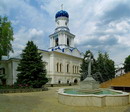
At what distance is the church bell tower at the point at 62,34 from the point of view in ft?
132

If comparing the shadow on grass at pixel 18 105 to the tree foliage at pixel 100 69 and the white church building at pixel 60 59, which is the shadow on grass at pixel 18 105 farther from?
the white church building at pixel 60 59

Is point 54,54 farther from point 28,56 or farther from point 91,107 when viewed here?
point 91,107

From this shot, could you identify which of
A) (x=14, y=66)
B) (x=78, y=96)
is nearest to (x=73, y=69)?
(x=14, y=66)

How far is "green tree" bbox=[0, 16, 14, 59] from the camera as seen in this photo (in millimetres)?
20837

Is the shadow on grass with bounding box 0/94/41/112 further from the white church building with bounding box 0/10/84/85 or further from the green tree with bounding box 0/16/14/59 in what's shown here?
the white church building with bounding box 0/10/84/85

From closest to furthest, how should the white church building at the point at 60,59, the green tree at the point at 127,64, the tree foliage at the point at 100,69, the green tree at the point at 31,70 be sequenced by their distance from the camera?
the green tree at the point at 31,70 < the tree foliage at the point at 100,69 < the white church building at the point at 60,59 < the green tree at the point at 127,64

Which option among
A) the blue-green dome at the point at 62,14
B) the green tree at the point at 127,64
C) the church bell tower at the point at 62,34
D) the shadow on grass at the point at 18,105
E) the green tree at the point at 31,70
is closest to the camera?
the shadow on grass at the point at 18,105

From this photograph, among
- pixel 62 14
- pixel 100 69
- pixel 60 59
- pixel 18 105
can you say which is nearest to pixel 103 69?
pixel 100 69

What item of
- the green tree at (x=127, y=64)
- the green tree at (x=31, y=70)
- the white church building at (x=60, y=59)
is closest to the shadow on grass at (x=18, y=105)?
the green tree at (x=31, y=70)

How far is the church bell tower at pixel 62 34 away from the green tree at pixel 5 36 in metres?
19.7

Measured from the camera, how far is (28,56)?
70.4 feet

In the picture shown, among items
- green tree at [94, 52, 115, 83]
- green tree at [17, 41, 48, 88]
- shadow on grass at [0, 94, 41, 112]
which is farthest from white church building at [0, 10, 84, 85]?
shadow on grass at [0, 94, 41, 112]

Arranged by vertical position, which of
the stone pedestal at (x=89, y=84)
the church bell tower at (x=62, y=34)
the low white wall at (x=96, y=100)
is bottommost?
the low white wall at (x=96, y=100)

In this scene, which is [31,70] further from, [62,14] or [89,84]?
[62,14]
